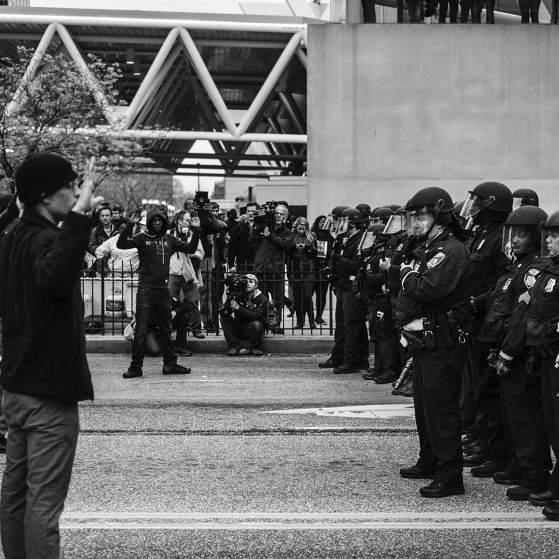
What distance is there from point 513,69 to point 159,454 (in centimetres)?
2085

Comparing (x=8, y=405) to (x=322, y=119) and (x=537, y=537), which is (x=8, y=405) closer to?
(x=537, y=537)

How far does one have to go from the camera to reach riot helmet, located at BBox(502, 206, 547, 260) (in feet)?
22.9

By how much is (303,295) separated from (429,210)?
33.6ft

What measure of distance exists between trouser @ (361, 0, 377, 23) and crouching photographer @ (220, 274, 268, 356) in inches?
546

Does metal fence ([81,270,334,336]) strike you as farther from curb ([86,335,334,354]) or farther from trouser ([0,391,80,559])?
trouser ([0,391,80,559])

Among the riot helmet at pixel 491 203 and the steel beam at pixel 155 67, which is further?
the steel beam at pixel 155 67

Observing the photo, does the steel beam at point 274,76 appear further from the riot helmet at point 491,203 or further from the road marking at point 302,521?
the road marking at point 302,521

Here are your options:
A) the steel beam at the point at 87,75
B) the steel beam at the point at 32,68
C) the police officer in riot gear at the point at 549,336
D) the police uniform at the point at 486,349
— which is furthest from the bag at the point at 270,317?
the steel beam at the point at 87,75

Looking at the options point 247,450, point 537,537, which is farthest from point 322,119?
point 537,537

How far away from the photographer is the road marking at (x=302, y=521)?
5.98m

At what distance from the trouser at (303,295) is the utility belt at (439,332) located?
998cm

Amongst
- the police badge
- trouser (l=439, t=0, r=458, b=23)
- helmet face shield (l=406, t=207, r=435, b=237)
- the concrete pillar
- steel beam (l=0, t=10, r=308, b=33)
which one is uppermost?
steel beam (l=0, t=10, r=308, b=33)

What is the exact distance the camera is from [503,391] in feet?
22.9

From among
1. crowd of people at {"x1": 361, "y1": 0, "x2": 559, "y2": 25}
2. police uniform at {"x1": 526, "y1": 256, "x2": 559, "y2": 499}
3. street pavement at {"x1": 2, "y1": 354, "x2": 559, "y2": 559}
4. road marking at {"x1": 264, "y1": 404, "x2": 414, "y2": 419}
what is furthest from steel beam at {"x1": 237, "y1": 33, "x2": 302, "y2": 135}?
police uniform at {"x1": 526, "y1": 256, "x2": 559, "y2": 499}
